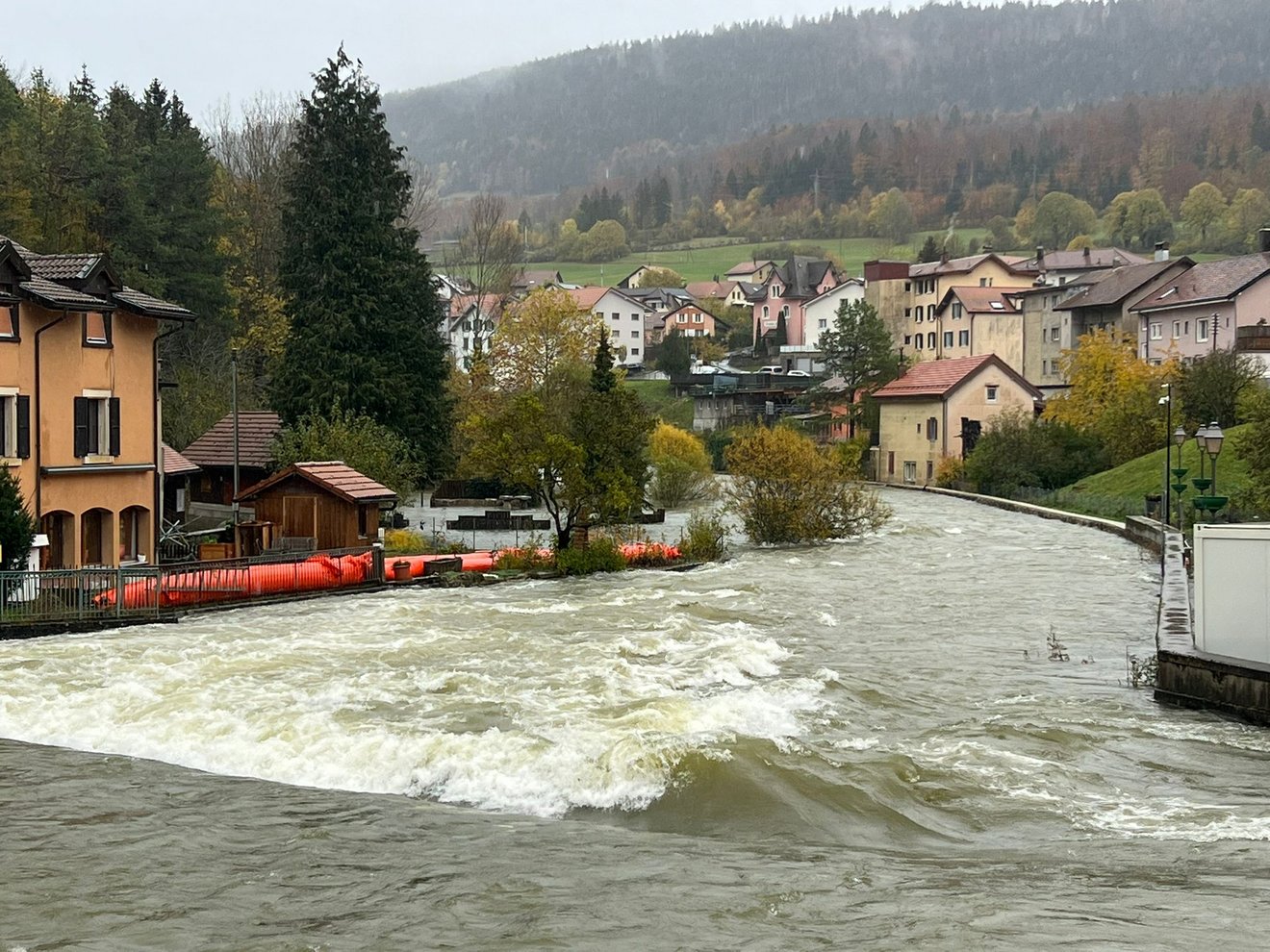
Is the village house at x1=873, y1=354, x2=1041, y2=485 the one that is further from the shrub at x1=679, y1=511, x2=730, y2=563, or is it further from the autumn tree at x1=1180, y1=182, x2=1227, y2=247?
the autumn tree at x1=1180, y1=182, x2=1227, y2=247

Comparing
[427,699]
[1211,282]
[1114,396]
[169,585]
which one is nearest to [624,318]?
[1211,282]

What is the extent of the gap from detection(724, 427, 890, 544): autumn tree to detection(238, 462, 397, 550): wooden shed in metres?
13.9

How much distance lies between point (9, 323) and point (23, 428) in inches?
90.8

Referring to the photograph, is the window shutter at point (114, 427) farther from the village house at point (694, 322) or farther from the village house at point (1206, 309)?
the village house at point (694, 322)

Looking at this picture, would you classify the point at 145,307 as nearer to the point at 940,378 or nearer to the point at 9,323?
the point at 9,323

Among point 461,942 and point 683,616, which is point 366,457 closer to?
point 683,616

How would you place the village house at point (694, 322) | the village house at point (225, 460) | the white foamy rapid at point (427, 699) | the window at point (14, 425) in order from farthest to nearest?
the village house at point (694, 322) < the village house at point (225, 460) < the window at point (14, 425) < the white foamy rapid at point (427, 699)

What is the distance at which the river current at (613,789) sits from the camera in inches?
463

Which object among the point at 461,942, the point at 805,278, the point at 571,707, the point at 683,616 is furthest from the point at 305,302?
the point at 805,278

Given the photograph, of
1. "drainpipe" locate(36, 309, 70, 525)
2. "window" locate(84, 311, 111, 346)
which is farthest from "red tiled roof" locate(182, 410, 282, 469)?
"drainpipe" locate(36, 309, 70, 525)

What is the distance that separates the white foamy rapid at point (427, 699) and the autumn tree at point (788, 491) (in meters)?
18.7

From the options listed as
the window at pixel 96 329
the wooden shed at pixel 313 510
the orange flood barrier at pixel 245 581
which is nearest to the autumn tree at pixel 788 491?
the wooden shed at pixel 313 510

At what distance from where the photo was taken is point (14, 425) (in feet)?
104

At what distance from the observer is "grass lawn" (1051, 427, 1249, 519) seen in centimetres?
5512
